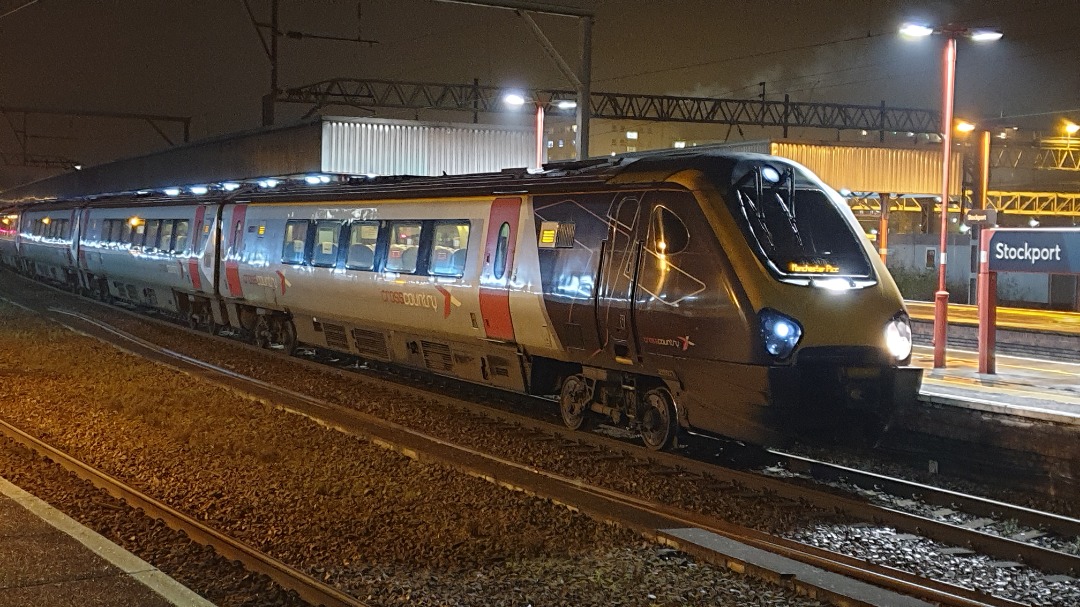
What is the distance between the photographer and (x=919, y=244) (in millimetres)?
38438

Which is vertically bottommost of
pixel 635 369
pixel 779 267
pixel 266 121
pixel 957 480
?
pixel 957 480

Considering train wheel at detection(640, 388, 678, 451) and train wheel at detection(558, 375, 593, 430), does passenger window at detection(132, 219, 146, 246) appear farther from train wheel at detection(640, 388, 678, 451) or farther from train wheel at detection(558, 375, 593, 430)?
train wheel at detection(640, 388, 678, 451)

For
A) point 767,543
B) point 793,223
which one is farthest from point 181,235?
point 767,543

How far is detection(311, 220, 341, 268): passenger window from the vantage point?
623 inches

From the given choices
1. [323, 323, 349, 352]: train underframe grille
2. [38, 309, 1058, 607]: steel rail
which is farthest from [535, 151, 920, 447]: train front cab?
[323, 323, 349, 352]: train underframe grille

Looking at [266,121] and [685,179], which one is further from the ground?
[266,121]

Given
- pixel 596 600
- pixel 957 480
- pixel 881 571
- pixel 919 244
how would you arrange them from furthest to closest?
pixel 919 244 < pixel 957 480 < pixel 881 571 < pixel 596 600

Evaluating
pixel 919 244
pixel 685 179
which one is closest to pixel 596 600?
pixel 685 179

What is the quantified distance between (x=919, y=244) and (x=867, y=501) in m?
31.7

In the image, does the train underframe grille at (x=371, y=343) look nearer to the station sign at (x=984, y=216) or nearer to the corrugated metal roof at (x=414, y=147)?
the station sign at (x=984, y=216)

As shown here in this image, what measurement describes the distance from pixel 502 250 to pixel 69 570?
262 inches

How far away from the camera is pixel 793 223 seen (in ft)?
32.4

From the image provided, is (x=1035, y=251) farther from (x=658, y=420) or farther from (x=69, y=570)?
(x=69, y=570)

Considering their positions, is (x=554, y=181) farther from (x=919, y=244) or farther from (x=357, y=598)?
(x=919, y=244)
